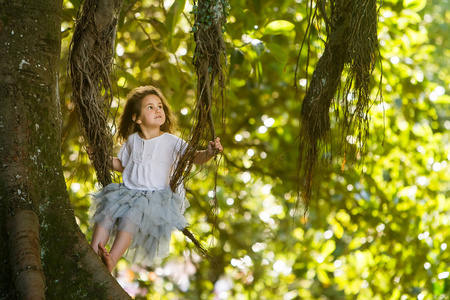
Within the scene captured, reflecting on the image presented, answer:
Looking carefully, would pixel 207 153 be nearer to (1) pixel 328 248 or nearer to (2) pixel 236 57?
(2) pixel 236 57

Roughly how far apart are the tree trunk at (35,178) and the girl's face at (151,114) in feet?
2.24

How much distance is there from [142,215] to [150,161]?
27 centimetres

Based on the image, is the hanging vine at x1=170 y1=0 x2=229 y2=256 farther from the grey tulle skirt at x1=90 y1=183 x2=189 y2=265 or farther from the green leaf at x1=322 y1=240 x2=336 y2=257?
the green leaf at x1=322 y1=240 x2=336 y2=257

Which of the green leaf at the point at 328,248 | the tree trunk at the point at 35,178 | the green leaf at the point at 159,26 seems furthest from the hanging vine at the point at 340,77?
the green leaf at the point at 328,248

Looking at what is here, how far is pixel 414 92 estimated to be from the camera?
15.5 feet

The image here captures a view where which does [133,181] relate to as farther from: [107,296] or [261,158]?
[261,158]

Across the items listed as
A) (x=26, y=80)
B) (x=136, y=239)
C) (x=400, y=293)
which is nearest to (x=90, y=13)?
(x=26, y=80)

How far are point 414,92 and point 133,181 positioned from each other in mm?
3021

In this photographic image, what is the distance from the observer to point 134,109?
8.89ft

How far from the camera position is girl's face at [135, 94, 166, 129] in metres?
2.65

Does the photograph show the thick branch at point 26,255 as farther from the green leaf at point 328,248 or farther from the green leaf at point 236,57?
the green leaf at point 328,248

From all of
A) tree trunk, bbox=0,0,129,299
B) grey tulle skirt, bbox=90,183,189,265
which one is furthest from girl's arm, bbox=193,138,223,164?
tree trunk, bbox=0,0,129,299

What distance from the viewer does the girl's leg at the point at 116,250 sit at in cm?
221

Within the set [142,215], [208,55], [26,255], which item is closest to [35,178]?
[26,255]
